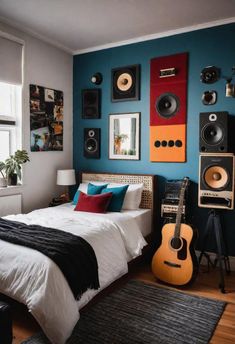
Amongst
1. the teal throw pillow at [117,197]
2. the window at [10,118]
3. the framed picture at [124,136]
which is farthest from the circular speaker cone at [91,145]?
the window at [10,118]

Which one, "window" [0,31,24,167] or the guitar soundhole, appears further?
"window" [0,31,24,167]

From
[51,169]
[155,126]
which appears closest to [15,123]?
[51,169]

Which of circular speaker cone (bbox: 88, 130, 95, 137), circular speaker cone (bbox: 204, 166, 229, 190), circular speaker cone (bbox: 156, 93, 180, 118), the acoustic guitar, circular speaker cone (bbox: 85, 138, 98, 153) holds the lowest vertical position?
the acoustic guitar

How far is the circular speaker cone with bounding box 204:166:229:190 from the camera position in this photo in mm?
2977

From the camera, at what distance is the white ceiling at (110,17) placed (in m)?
2.99

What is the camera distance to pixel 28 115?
3814 mm

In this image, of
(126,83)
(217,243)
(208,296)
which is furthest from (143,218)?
(126,83)

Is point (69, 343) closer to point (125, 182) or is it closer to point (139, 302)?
Answer: point (139, 302)

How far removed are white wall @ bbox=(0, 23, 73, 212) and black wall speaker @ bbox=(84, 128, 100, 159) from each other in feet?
1.00

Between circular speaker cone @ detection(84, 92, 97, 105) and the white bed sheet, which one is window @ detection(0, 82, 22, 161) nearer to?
circular speaker cone @ detection(84, 92, 97, 105)

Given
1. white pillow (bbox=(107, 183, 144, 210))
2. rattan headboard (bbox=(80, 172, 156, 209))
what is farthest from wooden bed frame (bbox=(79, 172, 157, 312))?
white pillow (bbox=(107, 183, 144, 210))

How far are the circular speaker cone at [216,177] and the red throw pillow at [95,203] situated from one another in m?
1.13

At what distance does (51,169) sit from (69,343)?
258 centimetres

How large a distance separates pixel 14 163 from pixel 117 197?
51.9 inches
